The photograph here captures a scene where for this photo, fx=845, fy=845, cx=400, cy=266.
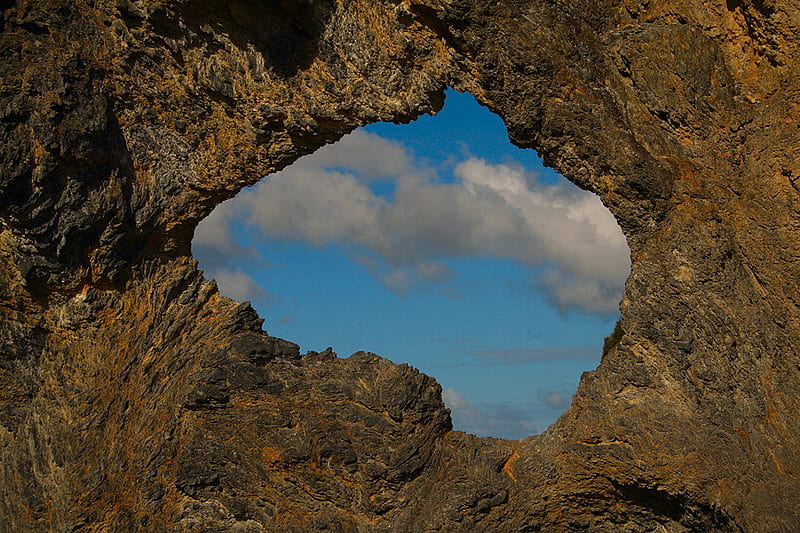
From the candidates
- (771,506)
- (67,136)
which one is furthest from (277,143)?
(771,506)

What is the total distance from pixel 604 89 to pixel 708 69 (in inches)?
49.8

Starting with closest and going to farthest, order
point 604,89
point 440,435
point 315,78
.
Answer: point 604,89 → point 315,78 → point 440,435

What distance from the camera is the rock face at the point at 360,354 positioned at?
413 inches

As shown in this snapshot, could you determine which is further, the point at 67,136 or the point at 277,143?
the point at 277,143

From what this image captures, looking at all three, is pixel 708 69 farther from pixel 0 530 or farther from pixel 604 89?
pixel 0 530

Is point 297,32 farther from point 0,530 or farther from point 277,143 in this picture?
point 0,530

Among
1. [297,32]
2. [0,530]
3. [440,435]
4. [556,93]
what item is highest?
[297,32]

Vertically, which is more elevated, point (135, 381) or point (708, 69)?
point (708, 69)

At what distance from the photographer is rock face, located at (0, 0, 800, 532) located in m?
10.5

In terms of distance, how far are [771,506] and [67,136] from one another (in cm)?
1011

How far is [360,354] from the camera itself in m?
12.8

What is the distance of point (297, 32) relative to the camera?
37.7 ft

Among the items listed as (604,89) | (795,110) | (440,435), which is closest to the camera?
(795,110)

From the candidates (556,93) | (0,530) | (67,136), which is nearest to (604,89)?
(556,93)
